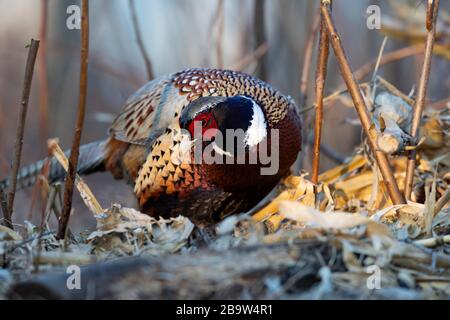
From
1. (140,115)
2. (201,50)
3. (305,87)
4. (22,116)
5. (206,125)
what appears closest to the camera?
(22,116)

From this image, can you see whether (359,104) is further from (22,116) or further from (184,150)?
(22,116)

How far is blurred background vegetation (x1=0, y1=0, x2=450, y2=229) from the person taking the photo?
4004 mm

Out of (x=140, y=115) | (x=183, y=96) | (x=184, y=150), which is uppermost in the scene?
(x=183, y=96)

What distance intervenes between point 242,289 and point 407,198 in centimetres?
113

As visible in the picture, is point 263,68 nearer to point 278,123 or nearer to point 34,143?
point 278,123

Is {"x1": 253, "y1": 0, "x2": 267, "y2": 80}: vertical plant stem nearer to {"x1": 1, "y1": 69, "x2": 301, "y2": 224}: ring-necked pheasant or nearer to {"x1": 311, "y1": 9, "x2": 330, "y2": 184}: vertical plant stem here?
{"x1": 1, "y1": 69, "x2": 301, "y2": 224}: ring-necked pheasant

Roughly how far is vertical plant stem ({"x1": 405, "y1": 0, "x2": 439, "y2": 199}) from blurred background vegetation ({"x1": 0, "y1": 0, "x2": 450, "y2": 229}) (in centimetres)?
95

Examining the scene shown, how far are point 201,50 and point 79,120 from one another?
2.75 m

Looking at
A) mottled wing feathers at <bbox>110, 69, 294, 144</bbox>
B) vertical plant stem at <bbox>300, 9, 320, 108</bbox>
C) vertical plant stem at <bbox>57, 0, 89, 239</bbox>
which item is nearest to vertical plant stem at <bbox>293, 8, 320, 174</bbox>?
vertical plant stem at <bbox>300, 9, 320, 108</bbox>

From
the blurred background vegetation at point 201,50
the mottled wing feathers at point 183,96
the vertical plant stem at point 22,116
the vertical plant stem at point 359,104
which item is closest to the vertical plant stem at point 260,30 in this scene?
the blurred background vegetation at point 201,50

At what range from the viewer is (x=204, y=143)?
2715 mm

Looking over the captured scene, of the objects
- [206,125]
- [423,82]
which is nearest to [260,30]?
[206,125]

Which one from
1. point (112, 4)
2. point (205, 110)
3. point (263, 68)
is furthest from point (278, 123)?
point (112, 4)

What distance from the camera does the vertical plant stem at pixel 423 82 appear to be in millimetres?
2369
